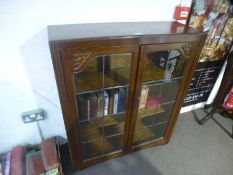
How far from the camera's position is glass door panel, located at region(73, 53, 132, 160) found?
3.82ft

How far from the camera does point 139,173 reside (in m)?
1.63

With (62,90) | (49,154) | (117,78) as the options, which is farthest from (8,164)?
(117,78)

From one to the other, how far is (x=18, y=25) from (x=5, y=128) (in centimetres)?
91

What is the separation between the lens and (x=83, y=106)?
1287 millimetres

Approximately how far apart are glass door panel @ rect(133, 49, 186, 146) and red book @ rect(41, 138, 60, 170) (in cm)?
75

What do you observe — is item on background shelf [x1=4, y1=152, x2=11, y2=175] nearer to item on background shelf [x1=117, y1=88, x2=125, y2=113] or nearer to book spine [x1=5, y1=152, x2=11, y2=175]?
book spine [x1=5, y1=152, x2=11, y2=175]

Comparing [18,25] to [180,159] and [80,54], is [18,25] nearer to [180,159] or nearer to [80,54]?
[80,54]

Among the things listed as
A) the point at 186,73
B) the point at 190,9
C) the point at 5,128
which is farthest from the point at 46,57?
the point at 190,9

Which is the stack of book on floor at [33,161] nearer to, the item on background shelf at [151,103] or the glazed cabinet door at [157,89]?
the glazed cabinet door at [157,89]

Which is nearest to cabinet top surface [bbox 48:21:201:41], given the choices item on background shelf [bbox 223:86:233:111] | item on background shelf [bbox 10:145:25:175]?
item on background shelf [bbox 10:145:25:175]

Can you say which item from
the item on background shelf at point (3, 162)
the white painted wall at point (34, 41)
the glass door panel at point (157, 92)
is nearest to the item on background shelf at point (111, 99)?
the glass door panel at point (157, 92)

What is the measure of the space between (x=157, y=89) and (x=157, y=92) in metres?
0.03

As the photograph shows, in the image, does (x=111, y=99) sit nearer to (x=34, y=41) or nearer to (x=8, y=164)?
(x=34, y=41)

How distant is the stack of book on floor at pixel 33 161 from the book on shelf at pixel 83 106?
48 cm
